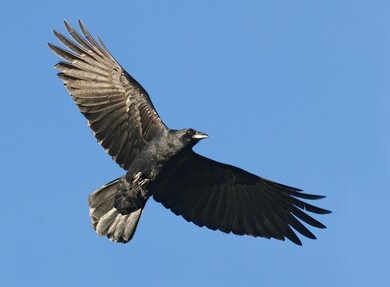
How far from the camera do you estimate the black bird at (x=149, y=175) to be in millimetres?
16359

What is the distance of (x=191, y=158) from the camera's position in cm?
1684

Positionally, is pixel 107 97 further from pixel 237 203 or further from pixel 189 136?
pixel 237 203

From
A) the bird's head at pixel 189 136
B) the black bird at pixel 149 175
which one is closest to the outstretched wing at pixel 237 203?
the black bird at pixel 149 175

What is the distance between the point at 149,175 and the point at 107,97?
1.97m

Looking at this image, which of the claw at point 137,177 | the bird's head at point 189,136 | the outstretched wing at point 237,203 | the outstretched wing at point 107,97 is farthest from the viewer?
the outstretched wing at point 237,203

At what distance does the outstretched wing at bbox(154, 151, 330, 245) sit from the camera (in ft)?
57.3

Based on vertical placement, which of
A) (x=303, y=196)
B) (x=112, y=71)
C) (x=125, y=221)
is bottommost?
(x=125, y=221)

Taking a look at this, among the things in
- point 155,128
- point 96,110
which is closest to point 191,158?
point 155,128

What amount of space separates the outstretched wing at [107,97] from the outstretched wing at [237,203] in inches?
45.6

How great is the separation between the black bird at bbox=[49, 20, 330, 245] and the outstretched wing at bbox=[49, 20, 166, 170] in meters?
0.02

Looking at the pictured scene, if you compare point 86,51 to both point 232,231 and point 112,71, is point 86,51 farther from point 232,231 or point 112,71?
point 232,231

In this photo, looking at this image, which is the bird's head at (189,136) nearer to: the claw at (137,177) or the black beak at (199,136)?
the black beak at (199,136)

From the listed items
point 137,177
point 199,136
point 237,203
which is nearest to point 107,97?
point 137,177

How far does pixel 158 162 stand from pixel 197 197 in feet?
6.07
